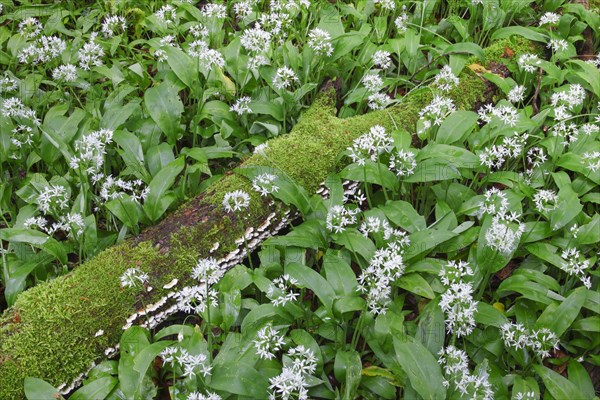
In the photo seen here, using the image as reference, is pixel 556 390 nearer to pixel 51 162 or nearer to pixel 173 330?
pixel 173 330

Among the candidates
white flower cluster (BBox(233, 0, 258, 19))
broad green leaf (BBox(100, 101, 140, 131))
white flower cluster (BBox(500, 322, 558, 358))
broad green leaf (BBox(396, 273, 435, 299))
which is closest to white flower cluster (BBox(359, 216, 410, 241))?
broad green leaf (BBox(396, 273, 435, 299))

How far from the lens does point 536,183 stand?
366 centimetres

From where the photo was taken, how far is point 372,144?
3.39 metres

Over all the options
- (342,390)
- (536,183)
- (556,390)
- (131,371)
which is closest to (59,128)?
(131,371)

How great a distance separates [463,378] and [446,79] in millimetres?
2182

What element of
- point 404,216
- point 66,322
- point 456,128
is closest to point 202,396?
point 66,322

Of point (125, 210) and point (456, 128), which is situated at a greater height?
point (456, 128)

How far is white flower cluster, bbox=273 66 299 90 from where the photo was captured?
4024 millimetres

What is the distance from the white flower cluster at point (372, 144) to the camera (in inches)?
133

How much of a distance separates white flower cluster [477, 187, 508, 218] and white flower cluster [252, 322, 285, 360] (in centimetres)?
138

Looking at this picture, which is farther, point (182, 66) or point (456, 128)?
point (182, 66)

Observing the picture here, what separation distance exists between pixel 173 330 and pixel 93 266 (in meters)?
0.57

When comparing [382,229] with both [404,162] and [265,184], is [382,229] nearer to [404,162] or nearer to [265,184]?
[404,162]

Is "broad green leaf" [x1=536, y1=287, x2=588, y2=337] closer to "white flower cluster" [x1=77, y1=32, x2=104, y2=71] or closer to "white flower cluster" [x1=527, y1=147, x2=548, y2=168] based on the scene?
"white flower cluster" [x1=527, y1=147, x2=548, y2=168]
